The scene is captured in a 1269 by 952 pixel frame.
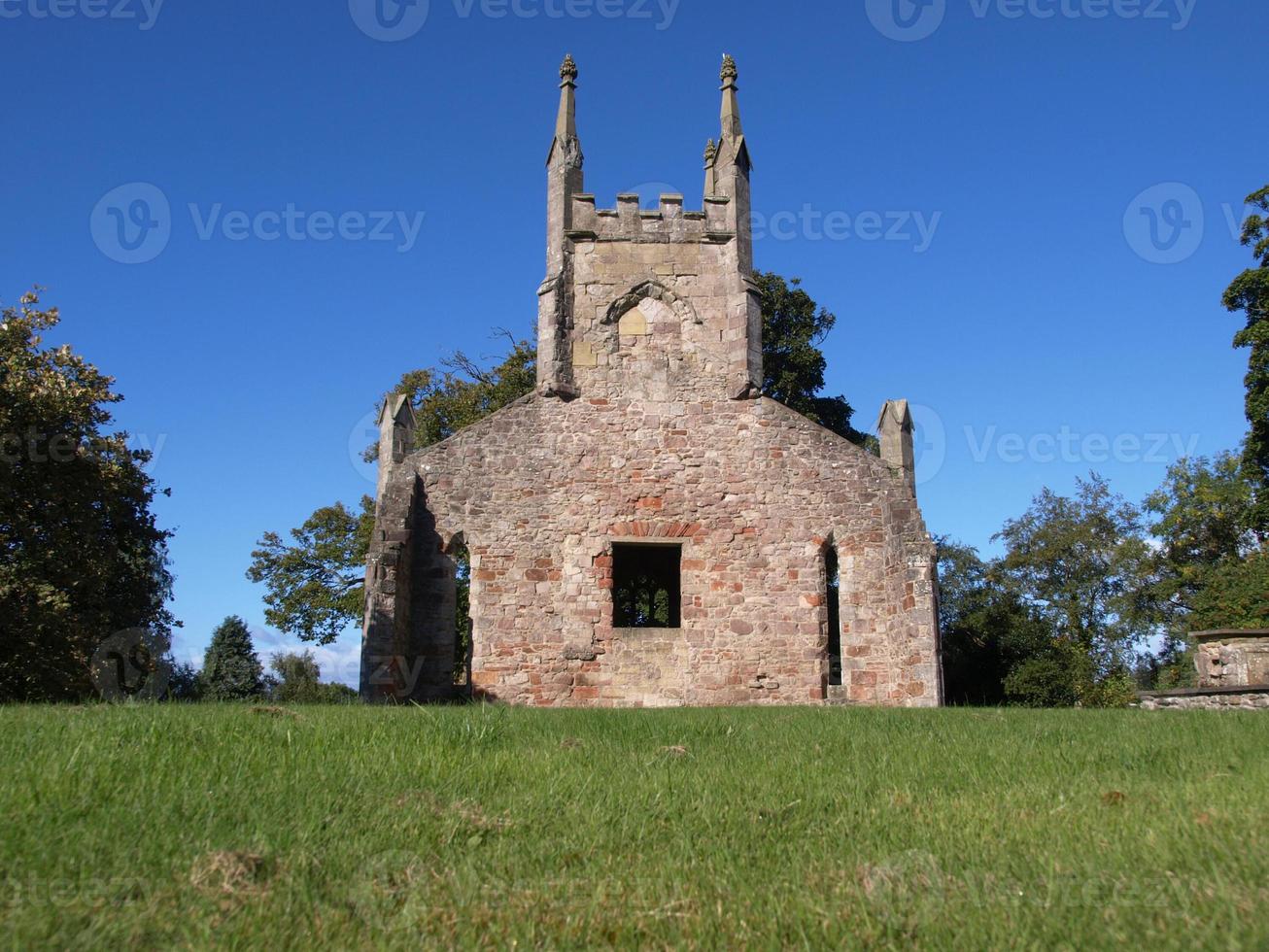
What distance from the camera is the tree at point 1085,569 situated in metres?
38.8

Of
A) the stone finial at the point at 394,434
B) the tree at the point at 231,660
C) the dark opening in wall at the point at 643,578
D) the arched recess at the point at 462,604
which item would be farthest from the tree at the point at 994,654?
the tree at the point at 231,660

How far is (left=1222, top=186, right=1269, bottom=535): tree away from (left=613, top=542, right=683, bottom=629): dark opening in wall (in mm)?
14688

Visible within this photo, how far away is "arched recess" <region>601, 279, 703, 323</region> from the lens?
17469 mm

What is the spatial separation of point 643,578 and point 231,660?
A: 2055 cm

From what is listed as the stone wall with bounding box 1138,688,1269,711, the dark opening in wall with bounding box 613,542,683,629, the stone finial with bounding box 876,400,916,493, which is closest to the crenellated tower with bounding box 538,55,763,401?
the stone finial with bounding box 876,400,916,493

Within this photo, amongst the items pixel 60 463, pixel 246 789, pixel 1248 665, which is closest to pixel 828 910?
pixel 246 789

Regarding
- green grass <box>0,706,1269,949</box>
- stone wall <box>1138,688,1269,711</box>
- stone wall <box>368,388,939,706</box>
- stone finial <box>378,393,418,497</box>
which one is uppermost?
stone finial <box>378,393,418,497</box>

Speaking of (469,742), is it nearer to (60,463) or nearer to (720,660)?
(720,660)

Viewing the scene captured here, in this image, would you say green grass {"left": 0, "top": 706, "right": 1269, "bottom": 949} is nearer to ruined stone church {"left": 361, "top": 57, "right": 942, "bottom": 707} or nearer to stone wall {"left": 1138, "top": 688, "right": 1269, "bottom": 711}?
stone wall {"left": 1138, "top": 688, "right": 1269, "bottom": 711}

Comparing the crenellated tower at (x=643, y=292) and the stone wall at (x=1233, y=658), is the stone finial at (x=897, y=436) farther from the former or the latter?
the stone wall at (x=1233, y=658)

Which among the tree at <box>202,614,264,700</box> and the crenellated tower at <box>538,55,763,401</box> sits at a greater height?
the crenellated tower at <box>538,55,763,401</box>

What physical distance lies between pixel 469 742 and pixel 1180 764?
14.4 ft

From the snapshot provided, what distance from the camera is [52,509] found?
18891 millimetres

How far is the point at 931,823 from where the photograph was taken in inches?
187
